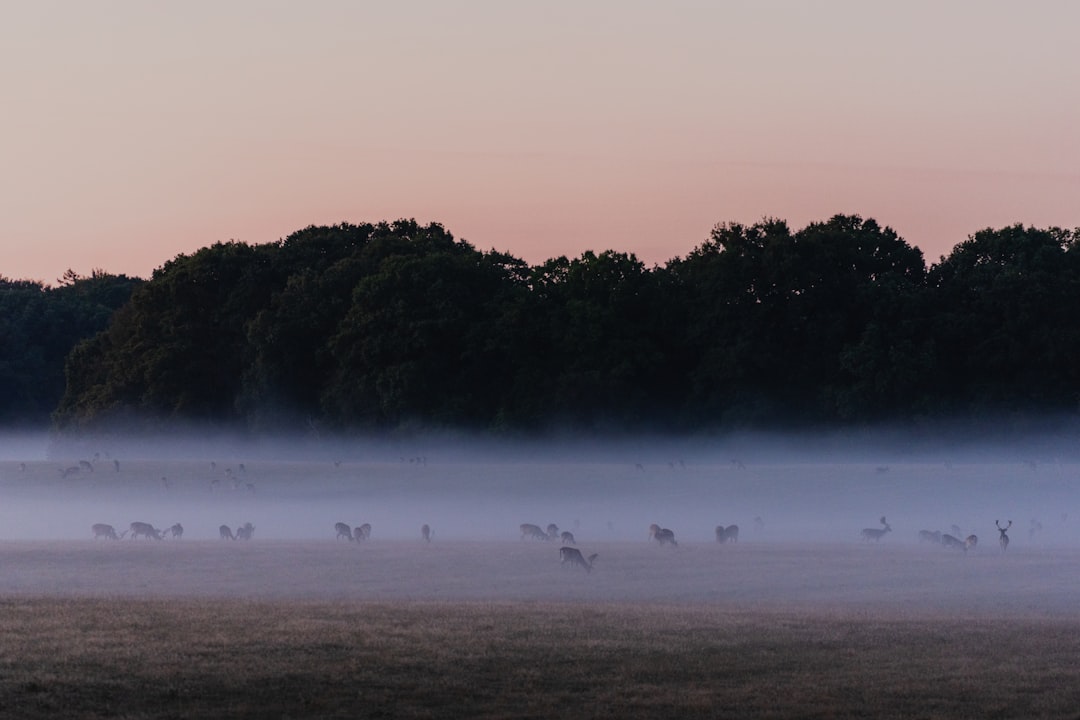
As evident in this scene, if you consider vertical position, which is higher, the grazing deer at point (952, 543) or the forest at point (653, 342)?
the forest at point (653, 342)

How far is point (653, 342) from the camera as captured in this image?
246ft

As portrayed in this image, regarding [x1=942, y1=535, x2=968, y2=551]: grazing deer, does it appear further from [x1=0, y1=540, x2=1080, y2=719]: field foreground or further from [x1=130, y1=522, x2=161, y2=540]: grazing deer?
[x1=130, y1=522, x2=161, y2=540]: grazing deer

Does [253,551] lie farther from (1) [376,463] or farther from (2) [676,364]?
(2) [676,364]

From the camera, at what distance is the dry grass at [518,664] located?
1705 centimetres

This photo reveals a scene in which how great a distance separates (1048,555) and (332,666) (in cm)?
2571

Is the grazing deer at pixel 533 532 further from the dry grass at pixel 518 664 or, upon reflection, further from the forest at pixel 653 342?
the forest at pixel 653 342

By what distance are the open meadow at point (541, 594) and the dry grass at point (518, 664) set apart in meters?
0.06

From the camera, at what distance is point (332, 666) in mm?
19000

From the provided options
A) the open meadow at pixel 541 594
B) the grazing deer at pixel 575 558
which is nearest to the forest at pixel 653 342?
the open meadow at pixel 541 594

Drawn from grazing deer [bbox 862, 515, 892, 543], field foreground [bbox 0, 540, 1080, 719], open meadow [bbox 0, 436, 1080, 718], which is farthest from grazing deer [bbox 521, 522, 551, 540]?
field foreground [bbox 0, 540, 1080, 719]

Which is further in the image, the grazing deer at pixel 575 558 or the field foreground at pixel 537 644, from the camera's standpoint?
the grazing deer at pixel 575 558

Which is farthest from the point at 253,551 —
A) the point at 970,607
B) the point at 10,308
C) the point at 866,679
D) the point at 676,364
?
the point at 10,308

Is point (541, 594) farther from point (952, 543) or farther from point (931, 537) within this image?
point (931, 537)

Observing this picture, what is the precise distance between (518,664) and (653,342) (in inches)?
2207
